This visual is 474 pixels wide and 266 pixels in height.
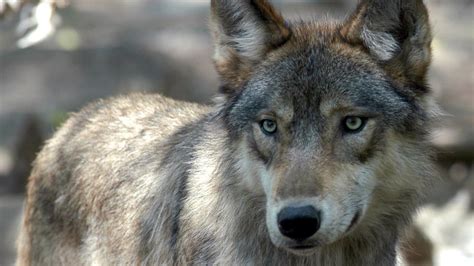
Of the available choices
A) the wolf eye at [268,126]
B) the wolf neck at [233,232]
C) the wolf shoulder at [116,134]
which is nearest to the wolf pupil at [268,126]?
the wolf eye at [268,126]

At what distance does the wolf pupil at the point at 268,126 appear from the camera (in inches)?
232

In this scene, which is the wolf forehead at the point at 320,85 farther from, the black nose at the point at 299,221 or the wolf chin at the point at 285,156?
the black nose at the point at 299,221

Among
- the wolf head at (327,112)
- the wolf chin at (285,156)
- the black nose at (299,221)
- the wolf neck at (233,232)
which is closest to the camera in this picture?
the black nose at (299,221)

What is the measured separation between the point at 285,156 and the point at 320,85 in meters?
0.44

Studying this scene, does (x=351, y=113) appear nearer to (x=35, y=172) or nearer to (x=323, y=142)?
(x=323, y=142)

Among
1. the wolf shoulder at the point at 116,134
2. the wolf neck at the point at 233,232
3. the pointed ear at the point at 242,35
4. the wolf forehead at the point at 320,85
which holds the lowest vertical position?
the wolf neck at the point at 233,232

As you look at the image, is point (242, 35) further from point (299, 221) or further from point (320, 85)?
point (299, 221)

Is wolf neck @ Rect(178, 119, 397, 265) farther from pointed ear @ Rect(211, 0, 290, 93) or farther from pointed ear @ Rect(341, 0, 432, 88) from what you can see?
pointed ear @ Rect(341, 0, 432, 88)

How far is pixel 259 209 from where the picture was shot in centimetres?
622

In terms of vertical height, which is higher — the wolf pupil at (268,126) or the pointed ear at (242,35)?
the pointed ear at (242,35)

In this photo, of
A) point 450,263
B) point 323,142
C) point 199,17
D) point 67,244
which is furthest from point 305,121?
point 199,17

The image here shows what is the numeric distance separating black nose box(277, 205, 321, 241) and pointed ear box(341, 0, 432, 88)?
1.11 m

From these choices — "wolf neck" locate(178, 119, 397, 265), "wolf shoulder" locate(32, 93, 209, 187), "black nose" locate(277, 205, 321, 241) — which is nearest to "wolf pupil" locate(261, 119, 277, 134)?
"wolf neck" locate(178, 119, 397, 265)

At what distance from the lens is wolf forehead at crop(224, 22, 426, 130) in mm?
5809
